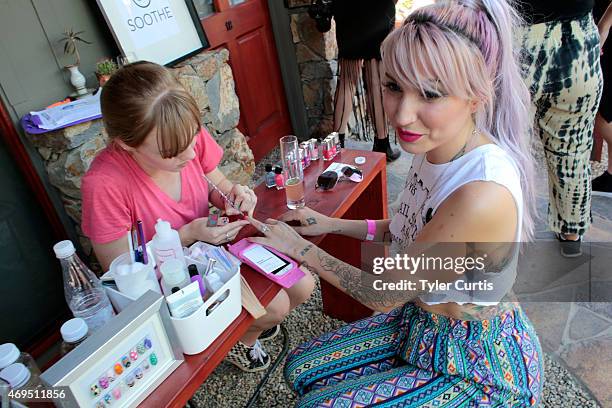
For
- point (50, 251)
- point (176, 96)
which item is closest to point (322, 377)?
point (176, 96)

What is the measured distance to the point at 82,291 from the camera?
936 millimetres

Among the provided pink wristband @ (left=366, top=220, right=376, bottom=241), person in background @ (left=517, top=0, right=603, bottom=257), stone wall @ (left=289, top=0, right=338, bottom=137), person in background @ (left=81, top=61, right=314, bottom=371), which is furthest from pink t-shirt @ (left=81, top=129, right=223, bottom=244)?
stone wall @ (left=289, top=0, right=338, bottom=137)

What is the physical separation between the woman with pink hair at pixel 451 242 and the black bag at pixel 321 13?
89.4 inches

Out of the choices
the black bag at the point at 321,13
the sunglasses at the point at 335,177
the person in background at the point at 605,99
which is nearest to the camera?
the sunglasses at the point at 335,177

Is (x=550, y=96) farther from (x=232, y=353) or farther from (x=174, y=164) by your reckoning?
(x=232, y=353)

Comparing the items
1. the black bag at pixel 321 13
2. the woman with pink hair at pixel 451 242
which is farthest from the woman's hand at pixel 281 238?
the black bag at pixel 321 13

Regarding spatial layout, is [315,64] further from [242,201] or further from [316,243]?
[316,243]

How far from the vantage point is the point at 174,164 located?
1.31m

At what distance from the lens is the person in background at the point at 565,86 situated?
5.87 ft

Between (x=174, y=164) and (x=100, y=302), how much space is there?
20.1 inches

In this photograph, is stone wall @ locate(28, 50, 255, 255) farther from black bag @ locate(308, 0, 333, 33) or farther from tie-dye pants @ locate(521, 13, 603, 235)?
tie-dye pants @ locate(521, 13, 603, 235)

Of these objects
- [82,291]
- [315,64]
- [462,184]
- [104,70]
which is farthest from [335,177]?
[315,64]

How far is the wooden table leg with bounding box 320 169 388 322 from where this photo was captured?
183cm

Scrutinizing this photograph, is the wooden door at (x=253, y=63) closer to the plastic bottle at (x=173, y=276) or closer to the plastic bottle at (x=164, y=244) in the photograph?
the plastic bottle at (x=164, y=244)
